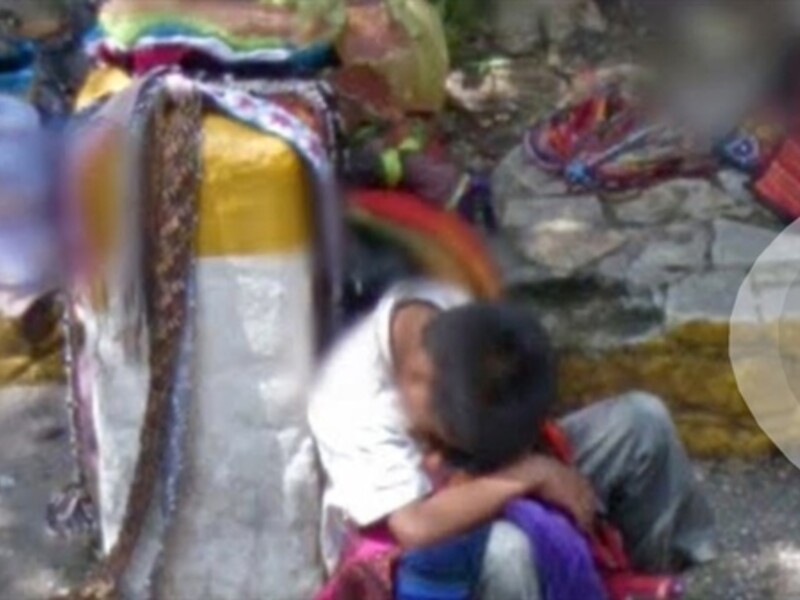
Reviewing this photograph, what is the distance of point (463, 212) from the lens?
200 inches

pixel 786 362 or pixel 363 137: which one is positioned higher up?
pixel 363 137

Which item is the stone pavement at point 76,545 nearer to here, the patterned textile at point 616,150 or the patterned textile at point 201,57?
the patterned textile at point 616,150

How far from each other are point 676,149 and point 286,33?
1631 millimetres

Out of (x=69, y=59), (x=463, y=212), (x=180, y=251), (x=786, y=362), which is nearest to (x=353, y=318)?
(x=180, y=251)

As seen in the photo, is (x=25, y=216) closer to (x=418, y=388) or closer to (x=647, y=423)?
(x=418, y=388)

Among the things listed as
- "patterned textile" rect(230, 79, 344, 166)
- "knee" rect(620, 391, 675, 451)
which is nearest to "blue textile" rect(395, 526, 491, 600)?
"knee" rect(620, 391, 675, 451)

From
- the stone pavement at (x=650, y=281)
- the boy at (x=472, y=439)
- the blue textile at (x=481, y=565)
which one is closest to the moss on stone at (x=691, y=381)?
the stone pavement at (x=650, y=281)

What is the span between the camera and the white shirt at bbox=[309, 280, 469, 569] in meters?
4.06

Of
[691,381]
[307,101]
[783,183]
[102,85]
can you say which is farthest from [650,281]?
[102,85]

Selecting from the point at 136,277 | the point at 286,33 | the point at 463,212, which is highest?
the point at 286,33

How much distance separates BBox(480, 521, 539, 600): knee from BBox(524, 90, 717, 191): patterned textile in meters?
1.94

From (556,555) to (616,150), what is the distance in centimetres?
→ 203

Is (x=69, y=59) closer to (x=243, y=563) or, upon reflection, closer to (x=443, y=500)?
(x=243, y=563)

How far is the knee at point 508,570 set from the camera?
3.94m
